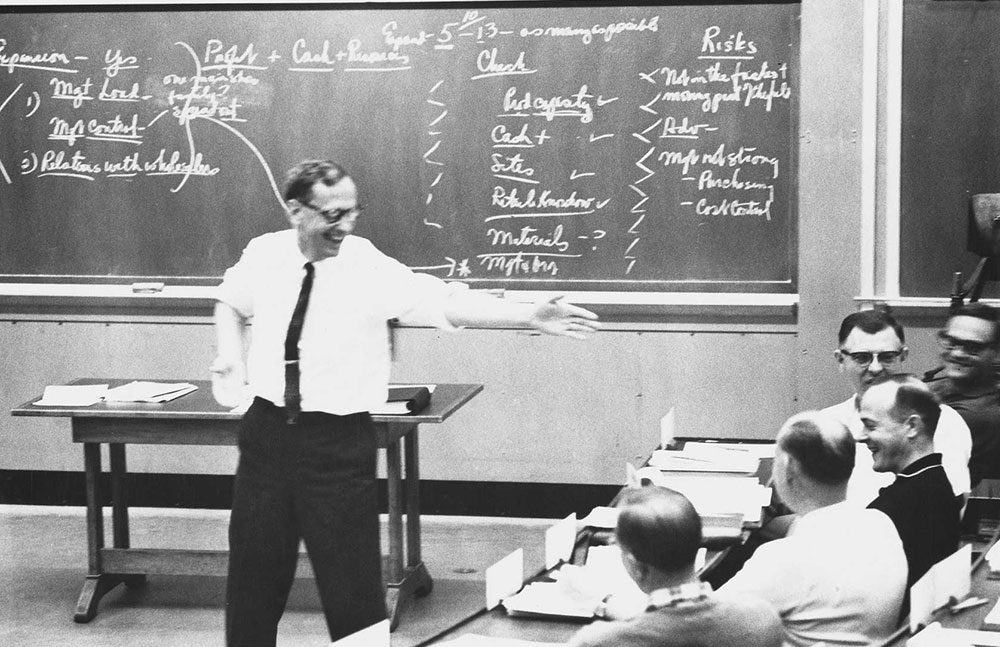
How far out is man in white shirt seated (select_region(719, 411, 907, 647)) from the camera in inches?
114

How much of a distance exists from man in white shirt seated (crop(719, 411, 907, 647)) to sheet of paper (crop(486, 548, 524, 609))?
1.53ft

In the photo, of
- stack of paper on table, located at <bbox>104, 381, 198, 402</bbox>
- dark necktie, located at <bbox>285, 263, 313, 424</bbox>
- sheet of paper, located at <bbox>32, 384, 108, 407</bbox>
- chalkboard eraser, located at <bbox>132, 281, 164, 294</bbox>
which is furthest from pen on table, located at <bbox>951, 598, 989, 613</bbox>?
chalkboard eraser, located at <bbox>132, 281, 164, 294</bbox>

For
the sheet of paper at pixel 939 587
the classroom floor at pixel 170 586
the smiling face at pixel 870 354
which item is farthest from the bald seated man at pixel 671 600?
the classroom floor at pixel 170 586

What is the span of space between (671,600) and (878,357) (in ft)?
8.15

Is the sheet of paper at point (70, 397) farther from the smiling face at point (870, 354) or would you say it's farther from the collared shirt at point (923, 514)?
the collared shirt at point (923, 514)

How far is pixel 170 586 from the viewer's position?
562 centimetres

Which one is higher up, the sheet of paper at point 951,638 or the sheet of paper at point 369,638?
the sheet of paper at point 369,638

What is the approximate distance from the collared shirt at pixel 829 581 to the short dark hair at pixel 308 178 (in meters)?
1.32

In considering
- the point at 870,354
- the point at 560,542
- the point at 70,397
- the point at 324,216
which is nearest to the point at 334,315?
the point at 324,216

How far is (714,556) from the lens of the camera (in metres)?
3.56

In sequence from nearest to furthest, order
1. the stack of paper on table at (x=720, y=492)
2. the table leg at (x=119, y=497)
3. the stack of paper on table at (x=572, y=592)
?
the stack of paper on table at (x=572, y=592), the stack of paper on table at (x=720, y=492), the table leg at (x=119, y=497)

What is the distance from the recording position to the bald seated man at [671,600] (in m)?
2.37

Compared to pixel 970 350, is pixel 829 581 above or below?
below

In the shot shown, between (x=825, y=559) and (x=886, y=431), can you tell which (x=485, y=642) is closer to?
(x=825, y=559)
